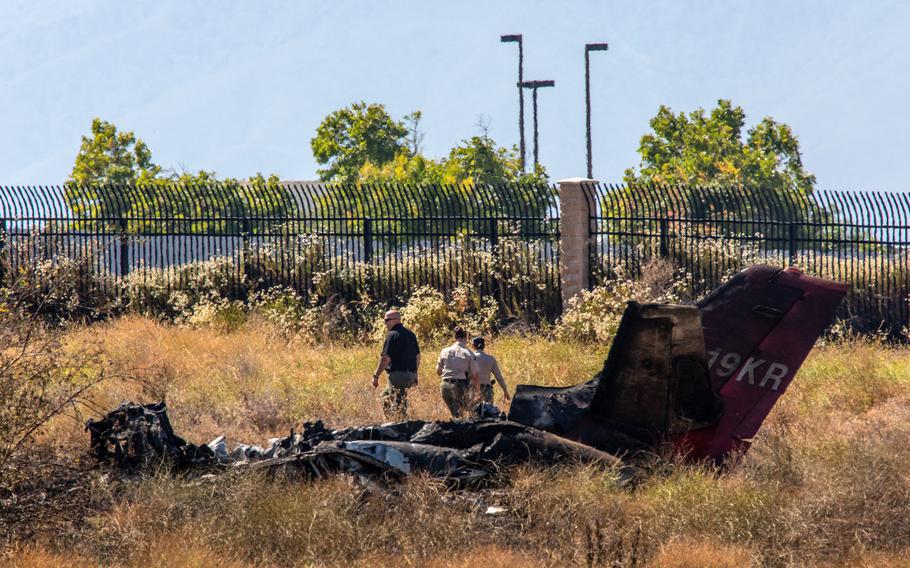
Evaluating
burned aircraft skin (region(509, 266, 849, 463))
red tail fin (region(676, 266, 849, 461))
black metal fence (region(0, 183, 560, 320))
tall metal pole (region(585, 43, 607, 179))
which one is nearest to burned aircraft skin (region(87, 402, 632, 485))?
burned aircraft skin (region(509, 266, 849, 463))

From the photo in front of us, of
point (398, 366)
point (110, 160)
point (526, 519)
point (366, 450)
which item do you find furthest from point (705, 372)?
point (110, 160)

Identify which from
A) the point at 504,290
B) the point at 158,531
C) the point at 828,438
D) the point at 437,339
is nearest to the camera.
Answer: the point at 158,531

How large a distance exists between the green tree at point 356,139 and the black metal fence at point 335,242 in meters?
38.3

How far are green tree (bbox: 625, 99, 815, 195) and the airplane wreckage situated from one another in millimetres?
47207

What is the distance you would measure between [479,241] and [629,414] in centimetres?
1305

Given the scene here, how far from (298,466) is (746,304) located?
12.5 ft

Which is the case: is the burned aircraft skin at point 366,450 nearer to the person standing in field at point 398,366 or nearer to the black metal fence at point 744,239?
the person standing in field at point 398,366

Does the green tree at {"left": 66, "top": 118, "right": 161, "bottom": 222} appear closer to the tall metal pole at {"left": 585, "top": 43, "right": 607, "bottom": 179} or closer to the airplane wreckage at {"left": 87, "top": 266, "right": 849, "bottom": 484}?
the tall metal pole at {"left": 585, "top": 43, "right": 607, "bottom": 179}

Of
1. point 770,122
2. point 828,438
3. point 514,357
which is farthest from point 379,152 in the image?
point 828,438

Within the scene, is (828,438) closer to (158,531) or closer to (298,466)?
(298,466)

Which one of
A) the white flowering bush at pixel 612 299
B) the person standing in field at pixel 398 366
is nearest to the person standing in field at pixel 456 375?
the person standing in field at pixel 398 366

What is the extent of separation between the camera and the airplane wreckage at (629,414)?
9406mm

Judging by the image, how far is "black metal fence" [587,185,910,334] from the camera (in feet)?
69.0

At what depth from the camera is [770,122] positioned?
60.1 metres
